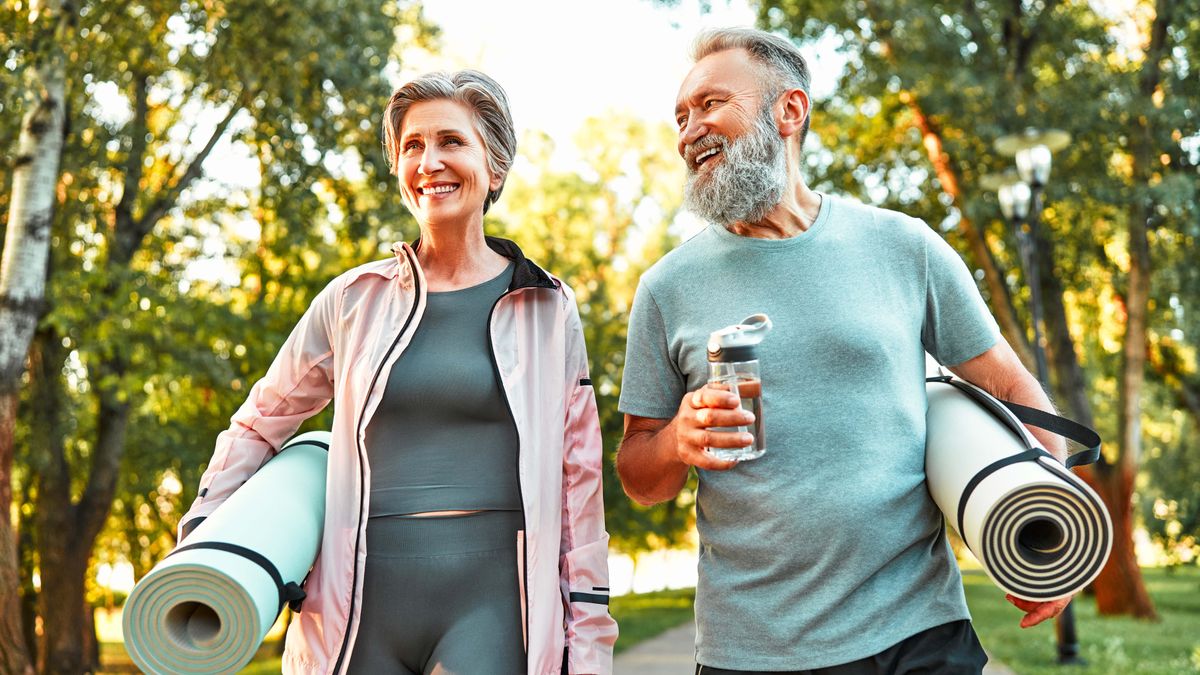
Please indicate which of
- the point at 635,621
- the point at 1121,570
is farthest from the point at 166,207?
the point at 1121,570

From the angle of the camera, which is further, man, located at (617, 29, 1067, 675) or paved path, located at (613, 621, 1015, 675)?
paved path, located at (613, 621, 1015, 675)

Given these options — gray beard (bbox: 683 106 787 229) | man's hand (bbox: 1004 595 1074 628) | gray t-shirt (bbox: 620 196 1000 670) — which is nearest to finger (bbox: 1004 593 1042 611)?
man's hand (bbox: 1004 595 1074 628)

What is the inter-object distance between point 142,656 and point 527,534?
86 cm

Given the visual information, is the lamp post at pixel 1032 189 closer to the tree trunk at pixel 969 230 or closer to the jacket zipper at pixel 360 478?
the tree trunk at pixel 969 230

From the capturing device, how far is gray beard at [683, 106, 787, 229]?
2.96 meters

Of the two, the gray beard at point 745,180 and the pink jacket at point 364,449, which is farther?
the gray beard at point 745,180

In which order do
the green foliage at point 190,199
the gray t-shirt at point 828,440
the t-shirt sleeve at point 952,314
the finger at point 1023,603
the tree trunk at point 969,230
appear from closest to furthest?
1. the finger at point 1023,603
2. the gray t-shirt at point 828,440
3. the t-shirt sleeve at point 952,314
4. the green foliage at point 190,199
5. the tree trunk at point 969,230

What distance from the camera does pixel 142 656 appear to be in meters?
2.50

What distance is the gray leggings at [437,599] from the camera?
9.09 ft

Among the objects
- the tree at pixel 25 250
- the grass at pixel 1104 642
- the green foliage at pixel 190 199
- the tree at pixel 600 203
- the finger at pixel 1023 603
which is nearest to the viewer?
the finger at pixel 1023 603

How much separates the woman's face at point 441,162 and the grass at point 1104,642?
8888 millimetres

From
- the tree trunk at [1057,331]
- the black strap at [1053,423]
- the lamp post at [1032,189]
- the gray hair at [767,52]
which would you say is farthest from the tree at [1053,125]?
the black strap at [1053,423]

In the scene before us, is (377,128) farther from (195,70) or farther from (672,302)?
(672,302)

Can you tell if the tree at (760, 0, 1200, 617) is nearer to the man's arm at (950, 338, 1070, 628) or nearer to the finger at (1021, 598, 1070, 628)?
the man's arm at (950, 338, 1070, 628)
